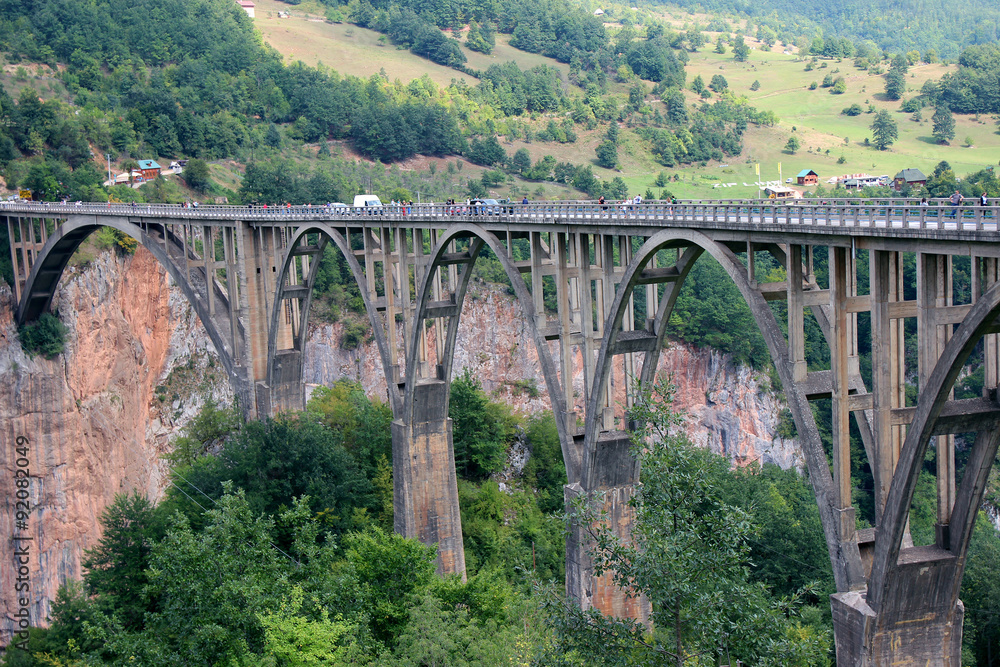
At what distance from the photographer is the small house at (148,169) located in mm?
85769

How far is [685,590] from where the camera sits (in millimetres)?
15820

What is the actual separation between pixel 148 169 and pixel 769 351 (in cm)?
7328

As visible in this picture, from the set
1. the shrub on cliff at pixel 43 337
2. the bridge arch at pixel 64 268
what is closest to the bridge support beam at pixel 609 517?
the bridge arch at pixel 64 268

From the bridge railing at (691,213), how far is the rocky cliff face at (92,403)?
13.6 m

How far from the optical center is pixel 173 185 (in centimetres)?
8406

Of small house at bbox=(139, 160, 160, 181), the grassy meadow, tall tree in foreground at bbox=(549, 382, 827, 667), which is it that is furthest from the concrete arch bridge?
the grassy meadow

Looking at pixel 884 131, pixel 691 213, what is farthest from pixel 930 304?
pixel 884 131

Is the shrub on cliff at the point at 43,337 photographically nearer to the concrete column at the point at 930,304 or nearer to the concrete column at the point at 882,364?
the concrete column at the point at 882,364

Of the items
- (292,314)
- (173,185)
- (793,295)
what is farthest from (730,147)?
(793,295)

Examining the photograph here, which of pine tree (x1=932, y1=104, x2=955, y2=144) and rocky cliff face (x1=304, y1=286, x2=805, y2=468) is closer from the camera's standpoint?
rocky cliff face (x1=304, y1=286, x2=805, y2=468)

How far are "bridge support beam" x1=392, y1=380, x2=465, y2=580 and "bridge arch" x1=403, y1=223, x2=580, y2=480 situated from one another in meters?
0.61

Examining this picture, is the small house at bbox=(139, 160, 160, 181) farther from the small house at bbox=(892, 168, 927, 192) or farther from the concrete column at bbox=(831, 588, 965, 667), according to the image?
the concrete column at bbox=(831, 588, 965, 667)

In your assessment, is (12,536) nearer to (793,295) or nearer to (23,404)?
(23,404)

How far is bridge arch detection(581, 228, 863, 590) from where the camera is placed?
1969cm
